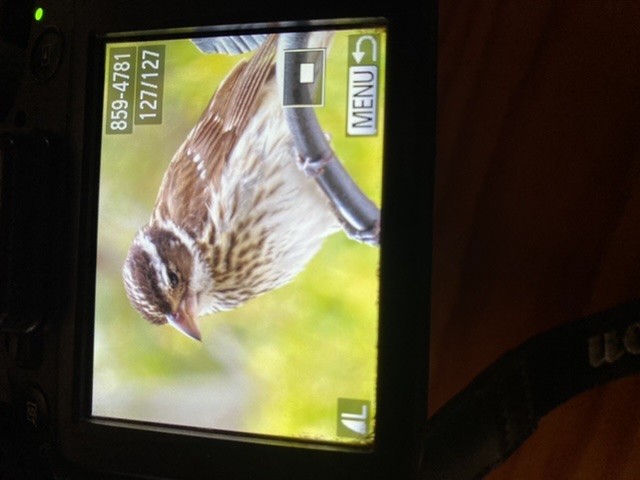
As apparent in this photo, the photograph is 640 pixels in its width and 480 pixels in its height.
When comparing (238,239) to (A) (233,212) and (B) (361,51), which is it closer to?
(A) (233,212)

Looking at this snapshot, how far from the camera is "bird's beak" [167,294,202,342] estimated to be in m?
0.49

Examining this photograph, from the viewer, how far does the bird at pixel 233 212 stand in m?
0.47

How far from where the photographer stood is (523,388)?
0.50m

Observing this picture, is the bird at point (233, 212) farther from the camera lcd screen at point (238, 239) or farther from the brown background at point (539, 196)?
the brown background at point (539, 196)

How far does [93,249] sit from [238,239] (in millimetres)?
126

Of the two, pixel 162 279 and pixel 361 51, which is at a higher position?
pixel 361 51

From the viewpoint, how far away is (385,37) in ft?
1.49

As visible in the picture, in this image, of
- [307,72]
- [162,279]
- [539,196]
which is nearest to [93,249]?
[162,279]

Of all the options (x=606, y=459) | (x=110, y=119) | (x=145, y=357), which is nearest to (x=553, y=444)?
(x=606, y=459)

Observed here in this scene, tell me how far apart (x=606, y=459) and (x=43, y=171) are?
50cm

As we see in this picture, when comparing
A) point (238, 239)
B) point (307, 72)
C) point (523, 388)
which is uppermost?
point (307, 72)

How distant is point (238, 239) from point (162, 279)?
71 millimetres

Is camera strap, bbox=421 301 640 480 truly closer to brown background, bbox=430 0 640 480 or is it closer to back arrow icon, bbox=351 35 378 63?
brown background, bbox=430 0 640 480

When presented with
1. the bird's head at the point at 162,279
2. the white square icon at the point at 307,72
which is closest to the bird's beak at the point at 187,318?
the bird's head at the point at 162,279
